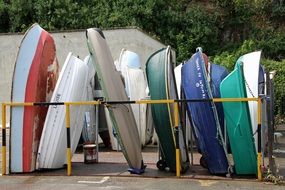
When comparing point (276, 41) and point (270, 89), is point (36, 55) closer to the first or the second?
point (270, 89)

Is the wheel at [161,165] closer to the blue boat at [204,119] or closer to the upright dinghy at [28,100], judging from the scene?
the blue boat at [204,119]

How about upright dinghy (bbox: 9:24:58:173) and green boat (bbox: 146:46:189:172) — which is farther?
upright dinghy (bbox: 9:24:58:173)

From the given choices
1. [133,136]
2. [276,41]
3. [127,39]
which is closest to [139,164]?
[133,136]

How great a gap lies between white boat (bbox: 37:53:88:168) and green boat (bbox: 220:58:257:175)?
2.80 m

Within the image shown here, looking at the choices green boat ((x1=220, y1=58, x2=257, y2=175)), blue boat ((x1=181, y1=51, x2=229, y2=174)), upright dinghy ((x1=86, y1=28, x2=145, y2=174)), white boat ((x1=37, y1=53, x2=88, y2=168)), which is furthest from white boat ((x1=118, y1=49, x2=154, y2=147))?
green boat ((x1=220, y1=58, x2=257, y2=175))

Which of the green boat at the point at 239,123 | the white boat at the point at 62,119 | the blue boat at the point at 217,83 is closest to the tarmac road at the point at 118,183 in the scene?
the green boat at the point at 239,123

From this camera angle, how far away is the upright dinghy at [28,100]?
912cm

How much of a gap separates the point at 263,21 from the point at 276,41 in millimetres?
2156

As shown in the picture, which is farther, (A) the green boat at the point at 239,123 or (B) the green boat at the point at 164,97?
(B) the green boat at the point at 164,97

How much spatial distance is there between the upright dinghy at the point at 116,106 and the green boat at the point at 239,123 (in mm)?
1675

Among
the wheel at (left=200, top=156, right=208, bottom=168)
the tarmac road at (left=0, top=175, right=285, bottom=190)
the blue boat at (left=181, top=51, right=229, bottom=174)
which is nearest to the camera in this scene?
the tarmac road at (left=0, top=175, right=285, bottom=190)

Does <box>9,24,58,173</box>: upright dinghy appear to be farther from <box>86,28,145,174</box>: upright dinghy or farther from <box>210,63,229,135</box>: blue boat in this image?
<box>210,63,229,135</box>: blue boat

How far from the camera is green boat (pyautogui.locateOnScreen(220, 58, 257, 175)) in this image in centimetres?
825

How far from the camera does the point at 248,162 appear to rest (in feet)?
27.6
